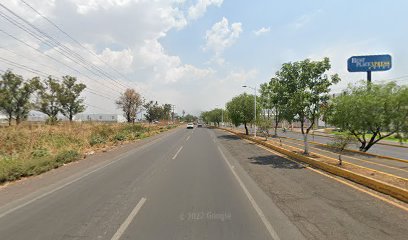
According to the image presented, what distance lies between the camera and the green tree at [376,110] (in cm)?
1777

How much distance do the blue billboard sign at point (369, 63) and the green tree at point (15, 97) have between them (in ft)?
138

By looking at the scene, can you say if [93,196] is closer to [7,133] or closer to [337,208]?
[337,208]

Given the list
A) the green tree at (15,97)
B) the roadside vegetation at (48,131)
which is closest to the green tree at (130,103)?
the roadside vegetation at (48,131)

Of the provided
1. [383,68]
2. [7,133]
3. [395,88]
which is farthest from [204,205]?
[383,68]

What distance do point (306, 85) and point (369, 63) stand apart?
480 inches

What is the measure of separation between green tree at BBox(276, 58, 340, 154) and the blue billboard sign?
10436mm

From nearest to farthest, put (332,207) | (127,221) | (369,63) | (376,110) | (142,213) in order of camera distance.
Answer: (127,221) → (142,213) → (332,207) → (376,110) → (369,63)

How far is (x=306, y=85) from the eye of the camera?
680 inches

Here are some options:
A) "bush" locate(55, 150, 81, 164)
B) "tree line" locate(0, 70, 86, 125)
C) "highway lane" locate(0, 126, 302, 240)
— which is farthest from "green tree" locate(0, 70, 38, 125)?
"highway lane" locate(0, 126, 302, 240)

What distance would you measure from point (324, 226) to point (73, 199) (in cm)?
652

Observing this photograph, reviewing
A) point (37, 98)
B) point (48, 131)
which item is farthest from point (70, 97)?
point (48, 131)

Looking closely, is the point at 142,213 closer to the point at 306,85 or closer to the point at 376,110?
the point at 306,85

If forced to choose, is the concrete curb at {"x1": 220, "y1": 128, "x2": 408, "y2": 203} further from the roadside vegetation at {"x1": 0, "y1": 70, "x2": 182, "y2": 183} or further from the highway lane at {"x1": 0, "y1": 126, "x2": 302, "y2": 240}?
the roadside vegetation at {"x1": 0, "y1": 70, "x2": 182, "y2": 183}

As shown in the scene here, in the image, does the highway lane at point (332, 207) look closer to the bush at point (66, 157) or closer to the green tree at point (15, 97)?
the bush at point (66, 157)
